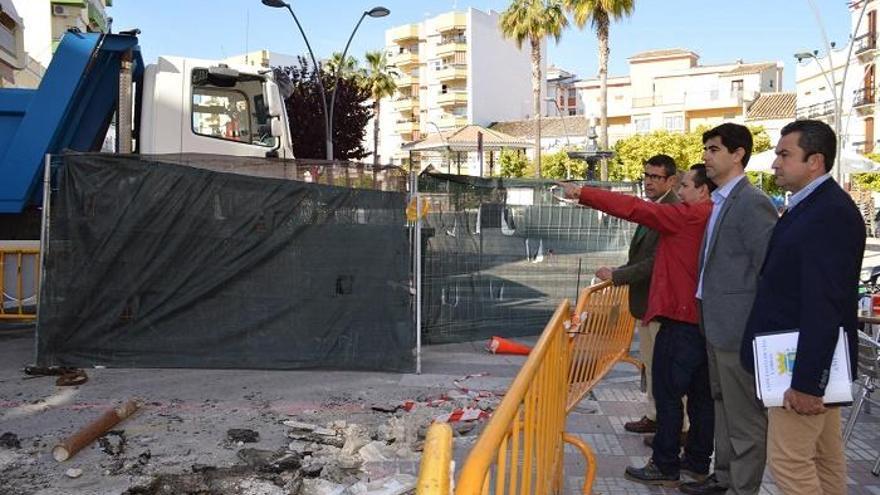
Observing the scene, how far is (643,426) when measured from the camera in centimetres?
586

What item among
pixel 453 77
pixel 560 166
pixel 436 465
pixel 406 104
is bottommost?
pixel 436 465

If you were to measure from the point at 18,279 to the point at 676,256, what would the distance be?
7.17 metres

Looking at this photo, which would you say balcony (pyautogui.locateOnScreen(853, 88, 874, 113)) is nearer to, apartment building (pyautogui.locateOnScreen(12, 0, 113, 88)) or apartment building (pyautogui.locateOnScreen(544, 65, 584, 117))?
apartment building (pyautogui.locateOnScreen(12, 0, 113, 88))

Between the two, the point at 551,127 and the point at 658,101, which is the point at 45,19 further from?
the point at 658,101

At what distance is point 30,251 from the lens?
8.68 m

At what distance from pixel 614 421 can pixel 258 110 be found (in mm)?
5652

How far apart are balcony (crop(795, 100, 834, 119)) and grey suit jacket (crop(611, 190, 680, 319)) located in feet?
174

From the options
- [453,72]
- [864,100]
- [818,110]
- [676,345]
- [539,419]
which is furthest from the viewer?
[453,72]

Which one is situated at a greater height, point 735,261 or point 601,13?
point 601,13

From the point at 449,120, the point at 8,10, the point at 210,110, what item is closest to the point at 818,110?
the point at 449,120

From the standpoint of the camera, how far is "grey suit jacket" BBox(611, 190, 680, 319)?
5.15m

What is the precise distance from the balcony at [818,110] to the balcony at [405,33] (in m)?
41.8

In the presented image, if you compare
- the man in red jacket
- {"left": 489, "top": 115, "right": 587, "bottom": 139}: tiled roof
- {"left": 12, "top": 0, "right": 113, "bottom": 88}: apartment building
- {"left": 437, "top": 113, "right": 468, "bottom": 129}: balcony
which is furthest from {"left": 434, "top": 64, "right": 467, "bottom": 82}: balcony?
the man in red jacket

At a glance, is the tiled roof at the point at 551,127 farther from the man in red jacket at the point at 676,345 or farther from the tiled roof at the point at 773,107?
the man in red jacket at the point at 676,345
